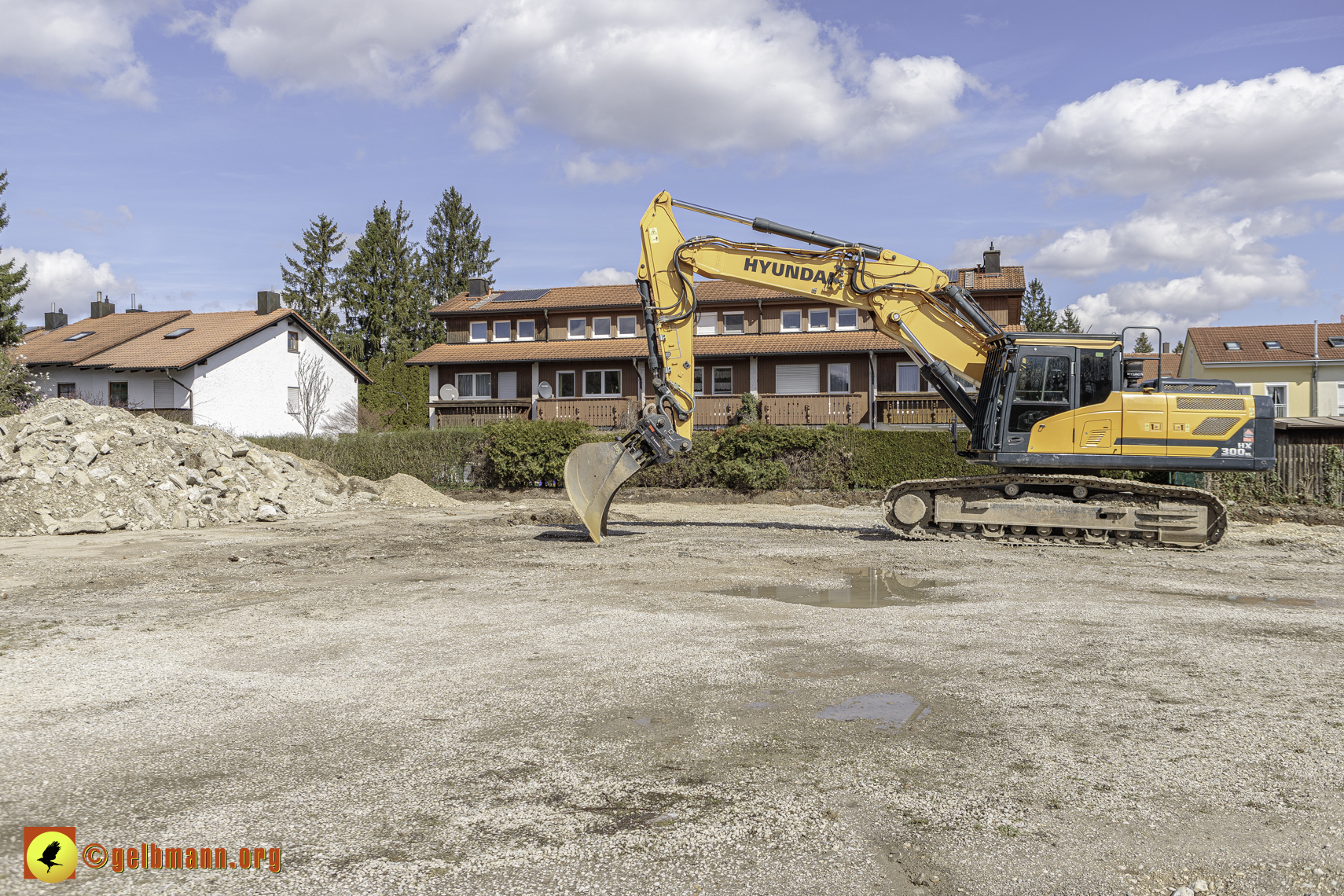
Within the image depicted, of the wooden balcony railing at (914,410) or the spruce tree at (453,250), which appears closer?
the wooden balcony railing at (914,410)

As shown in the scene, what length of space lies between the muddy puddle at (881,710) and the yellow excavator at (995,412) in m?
8.36

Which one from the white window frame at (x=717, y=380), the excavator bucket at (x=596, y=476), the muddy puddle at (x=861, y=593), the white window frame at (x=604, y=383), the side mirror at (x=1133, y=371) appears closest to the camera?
the muddy puddle at (x=861, y=593)

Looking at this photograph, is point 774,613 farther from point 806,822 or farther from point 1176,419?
point 1176,419

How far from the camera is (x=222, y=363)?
42.3 meters

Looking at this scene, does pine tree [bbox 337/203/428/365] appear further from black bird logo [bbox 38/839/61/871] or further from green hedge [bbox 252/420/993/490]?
black bird logo [bbox 38/839/61/871]

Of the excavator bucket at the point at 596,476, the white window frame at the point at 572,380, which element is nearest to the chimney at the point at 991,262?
the white window frame at the point at 572,380

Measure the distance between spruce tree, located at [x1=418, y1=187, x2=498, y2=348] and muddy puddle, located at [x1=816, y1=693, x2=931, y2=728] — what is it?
226 feet

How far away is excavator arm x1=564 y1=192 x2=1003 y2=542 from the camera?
1490 cm

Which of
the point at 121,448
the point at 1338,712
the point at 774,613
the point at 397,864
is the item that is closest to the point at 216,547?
the point at 121,448

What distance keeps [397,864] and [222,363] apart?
43.9 metres

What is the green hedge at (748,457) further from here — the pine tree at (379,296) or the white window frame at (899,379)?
the pine tree at (379,296)

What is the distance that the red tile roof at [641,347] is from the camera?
120 ft

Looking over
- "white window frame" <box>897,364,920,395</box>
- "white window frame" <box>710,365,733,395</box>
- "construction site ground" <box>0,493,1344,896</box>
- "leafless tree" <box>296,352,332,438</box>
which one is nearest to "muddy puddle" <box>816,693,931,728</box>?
"construction site ground" <box>0,493,1344,896</box>

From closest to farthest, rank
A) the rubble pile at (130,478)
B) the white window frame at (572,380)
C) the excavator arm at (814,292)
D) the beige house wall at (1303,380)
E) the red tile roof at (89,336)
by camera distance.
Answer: the excavator arm at (814,292) → the rubble pile at (130,478) → the white window frame at (572,380) → the red tile roof at (89,336) → the beige house wall at (1303,380)
